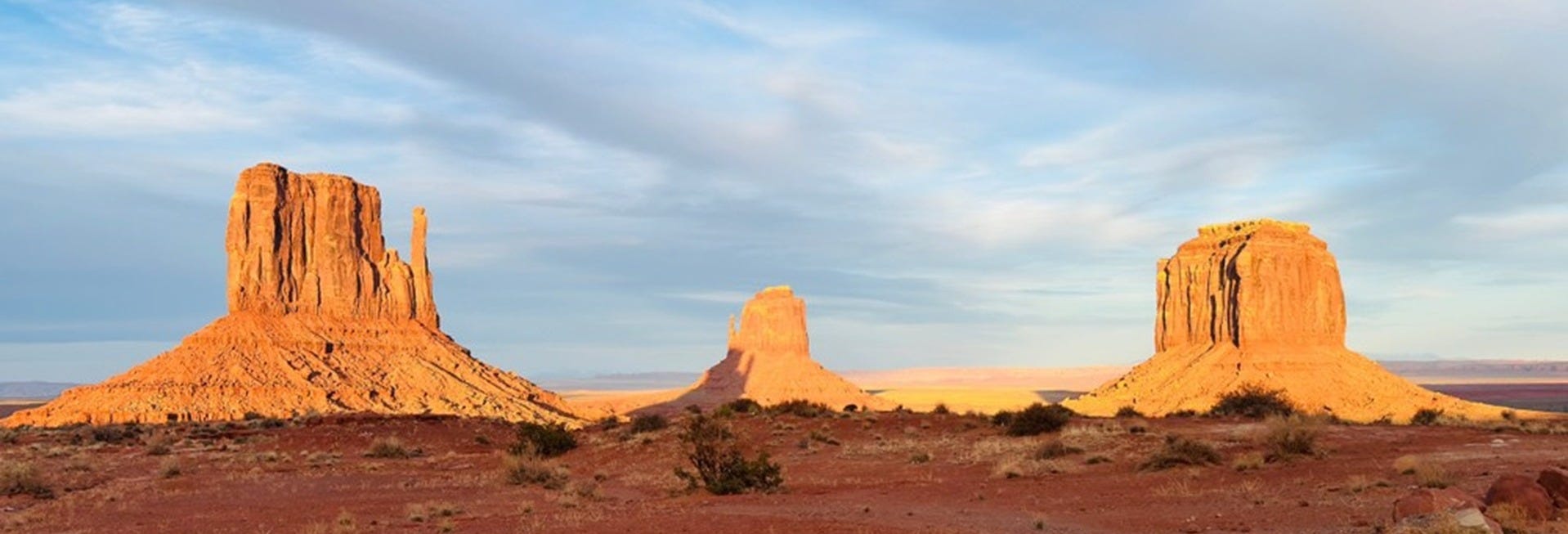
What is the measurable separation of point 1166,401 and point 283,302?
65.3 meters

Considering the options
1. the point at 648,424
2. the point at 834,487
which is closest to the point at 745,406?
the point at 648,424

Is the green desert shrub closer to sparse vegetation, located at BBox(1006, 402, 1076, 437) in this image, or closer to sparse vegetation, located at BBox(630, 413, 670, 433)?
sparse vegetation, located at BBox(630, 413, 670, 433)

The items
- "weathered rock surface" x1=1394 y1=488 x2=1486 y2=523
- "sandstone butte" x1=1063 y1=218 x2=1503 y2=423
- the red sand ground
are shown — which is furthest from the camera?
"sandstone butte" x1=1063 y1=218 x2=1503 y2=423

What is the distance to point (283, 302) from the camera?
9325cm

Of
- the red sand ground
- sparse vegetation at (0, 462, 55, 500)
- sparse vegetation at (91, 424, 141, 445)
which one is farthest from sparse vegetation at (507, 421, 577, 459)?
sparse vegetation at (91, 424, 141, 445)

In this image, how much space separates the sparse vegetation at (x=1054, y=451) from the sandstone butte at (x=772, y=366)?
365 feet

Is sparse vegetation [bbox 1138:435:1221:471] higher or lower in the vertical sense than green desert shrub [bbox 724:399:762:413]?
lower

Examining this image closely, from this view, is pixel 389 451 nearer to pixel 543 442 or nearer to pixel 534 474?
pixel 543 442

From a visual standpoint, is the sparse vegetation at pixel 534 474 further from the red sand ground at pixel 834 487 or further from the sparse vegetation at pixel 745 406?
the sparse vegetation at pixel 745 406

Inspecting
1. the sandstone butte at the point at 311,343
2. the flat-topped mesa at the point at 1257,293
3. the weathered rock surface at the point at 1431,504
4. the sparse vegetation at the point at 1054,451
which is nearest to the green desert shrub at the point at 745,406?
the sparse vegetation at the point at 1054,451

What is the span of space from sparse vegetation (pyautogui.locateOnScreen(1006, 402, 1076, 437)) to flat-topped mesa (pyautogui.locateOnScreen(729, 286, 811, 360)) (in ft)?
403

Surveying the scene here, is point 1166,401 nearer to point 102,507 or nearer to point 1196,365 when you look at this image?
point 1196,365

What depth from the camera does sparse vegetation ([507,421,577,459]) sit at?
128 ft

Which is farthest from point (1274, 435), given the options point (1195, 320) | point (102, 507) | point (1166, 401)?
point (1195, 320)
